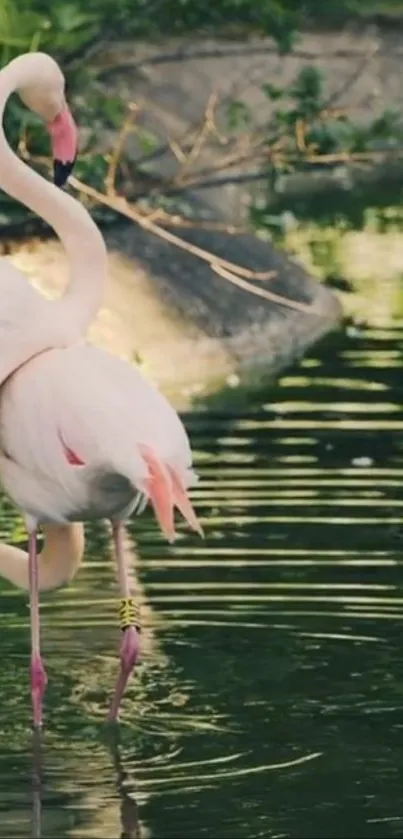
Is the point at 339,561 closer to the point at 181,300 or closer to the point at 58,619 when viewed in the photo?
the point at 58,619

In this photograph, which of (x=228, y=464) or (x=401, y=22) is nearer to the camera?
(x=228, y=464)

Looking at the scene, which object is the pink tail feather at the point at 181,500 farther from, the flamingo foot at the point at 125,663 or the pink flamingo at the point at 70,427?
the flamingo foot at the point at 125,663

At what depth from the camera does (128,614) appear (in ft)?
23.2

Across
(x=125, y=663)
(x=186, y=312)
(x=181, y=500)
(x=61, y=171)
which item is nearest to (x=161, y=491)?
(x=181, y=500)

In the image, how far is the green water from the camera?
19.6ft

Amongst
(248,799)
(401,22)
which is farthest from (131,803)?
(401,22)

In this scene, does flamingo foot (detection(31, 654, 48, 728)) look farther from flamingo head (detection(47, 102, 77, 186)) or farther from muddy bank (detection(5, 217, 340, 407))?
muddy bank (detection(5, 217, 340, 407))

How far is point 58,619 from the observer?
26.2 ft

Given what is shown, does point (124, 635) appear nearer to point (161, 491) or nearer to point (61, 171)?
point (161, 491)

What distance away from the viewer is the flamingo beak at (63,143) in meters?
7.46

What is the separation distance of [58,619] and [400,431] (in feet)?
11.9

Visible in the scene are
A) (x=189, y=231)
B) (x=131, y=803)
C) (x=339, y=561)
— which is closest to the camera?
(x=131, y=803)

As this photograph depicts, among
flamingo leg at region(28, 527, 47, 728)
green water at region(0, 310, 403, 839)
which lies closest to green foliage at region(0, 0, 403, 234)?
green water at region(0, 310, 403, 839)

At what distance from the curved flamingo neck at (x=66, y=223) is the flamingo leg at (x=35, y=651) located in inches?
24.0
